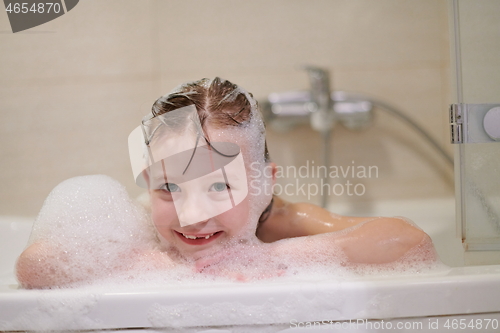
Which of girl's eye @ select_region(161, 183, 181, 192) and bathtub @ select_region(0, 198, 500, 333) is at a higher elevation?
girl's eye @ select_region(161, 183, 181, 192)

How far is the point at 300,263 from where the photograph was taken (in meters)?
0.64

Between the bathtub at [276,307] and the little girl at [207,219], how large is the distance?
7 centimetres

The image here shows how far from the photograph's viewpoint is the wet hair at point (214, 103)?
0.71 meters

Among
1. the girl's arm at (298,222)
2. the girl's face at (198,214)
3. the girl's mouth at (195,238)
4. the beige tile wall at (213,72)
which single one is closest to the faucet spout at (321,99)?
the beige tile wall at (213,72)

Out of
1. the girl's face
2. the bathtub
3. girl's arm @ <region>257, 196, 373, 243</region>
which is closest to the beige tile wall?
girl's arm @ <region>257, 196, 373, 243</region>

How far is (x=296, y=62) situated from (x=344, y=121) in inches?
8.4

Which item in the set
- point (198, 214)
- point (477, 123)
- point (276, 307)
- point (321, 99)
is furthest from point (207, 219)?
point (321, 99)

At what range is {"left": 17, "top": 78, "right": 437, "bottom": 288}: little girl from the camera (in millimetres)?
635

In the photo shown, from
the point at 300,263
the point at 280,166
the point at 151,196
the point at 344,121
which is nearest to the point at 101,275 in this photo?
the point at 151,196

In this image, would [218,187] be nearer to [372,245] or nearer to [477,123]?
[372,245]

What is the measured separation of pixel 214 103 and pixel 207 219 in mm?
212

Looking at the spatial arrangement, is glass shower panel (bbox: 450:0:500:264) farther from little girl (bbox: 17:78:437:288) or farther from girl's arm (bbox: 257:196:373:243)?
girl's arm (bbox: 257:196:373:243)

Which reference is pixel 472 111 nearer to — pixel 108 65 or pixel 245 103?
pixel 245 103

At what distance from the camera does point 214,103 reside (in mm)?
725
